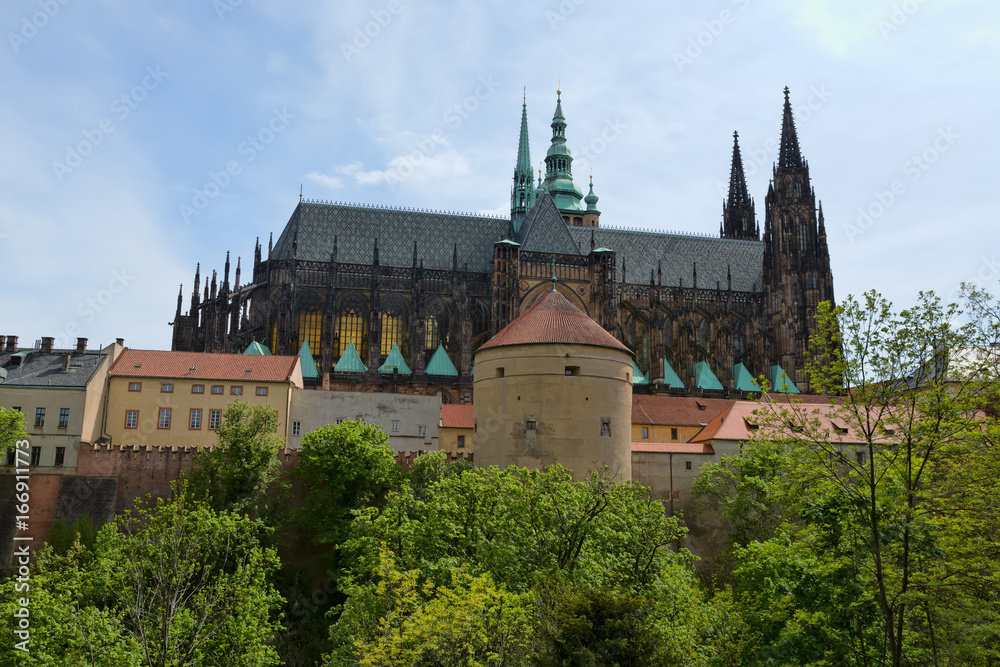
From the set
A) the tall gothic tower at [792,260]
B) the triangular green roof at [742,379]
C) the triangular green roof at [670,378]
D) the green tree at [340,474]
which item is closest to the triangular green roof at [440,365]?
the triangular green roof at [670,378]

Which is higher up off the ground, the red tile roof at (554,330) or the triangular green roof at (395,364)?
the triangular green roof at (395,364)

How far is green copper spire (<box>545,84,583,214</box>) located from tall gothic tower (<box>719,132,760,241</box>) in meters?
19.4

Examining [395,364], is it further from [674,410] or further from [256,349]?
[674,410]

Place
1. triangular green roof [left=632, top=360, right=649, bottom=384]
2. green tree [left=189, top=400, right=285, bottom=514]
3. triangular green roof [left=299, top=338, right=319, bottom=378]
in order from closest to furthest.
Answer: green tree [left=189, top=400, right=285, bottom=514]
triangular green roof [left=299, top=338, right=319, bottom=378]
triangular green roof [left=632, top=360, right=649, bottom=384]

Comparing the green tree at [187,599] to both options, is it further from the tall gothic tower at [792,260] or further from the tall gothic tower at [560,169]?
the tall gothic tower at [560,169]

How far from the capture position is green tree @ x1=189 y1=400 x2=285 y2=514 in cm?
4203

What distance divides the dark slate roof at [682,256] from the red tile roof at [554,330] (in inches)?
1802

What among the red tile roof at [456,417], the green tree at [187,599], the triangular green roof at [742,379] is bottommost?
the green tree at [187,599]

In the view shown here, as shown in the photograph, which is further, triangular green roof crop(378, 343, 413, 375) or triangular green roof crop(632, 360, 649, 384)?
triangular green roof crop(632, 360, 649, 384)

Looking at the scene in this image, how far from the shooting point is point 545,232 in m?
83.0

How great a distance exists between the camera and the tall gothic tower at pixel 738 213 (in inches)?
4626

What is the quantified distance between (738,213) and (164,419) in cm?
8743

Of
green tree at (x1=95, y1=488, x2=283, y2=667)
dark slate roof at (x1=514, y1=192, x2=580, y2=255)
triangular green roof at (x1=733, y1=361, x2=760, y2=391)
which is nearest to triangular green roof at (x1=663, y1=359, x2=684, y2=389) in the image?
triangular green roof at (x1=733, y1=361, x2=760, y2=391)

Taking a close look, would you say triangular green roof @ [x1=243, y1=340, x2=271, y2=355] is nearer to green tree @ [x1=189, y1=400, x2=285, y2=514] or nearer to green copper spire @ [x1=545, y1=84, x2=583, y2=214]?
green tree @ [x1=189, y1=400, x2=285, y2=514]
